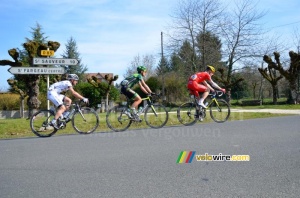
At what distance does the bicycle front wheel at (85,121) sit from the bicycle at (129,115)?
466 mm

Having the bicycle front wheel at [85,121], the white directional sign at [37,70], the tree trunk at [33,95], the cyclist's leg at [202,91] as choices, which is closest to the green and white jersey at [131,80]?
the bicycle front wheel at [85,121]

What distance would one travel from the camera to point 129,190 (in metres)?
3.73

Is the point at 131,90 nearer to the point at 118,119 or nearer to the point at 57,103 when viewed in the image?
the point at 118,119

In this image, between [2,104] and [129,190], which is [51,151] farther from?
[2,104]

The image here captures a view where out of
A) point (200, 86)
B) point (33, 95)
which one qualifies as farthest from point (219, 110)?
point (33, 95)

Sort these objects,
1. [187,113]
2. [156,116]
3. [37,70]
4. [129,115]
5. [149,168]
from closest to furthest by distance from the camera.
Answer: [149,168] < [129,115] < [156,116] < [187,113] < [37,70]

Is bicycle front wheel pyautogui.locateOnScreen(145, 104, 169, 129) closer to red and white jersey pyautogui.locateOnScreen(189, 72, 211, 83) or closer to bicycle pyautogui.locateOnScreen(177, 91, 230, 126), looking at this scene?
bicycle pyautogui.locateOnScreen(177, 91, 230, 126)

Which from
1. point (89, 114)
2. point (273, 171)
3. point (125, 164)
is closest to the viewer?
point (273, 171)

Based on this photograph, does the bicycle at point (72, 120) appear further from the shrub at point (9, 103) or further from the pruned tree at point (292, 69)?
the pruned tree at point (292, 69)

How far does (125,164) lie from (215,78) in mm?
23780

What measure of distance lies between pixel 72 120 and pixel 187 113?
149 inches

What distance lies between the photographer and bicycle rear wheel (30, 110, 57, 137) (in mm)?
8406

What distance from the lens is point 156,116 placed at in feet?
30.5

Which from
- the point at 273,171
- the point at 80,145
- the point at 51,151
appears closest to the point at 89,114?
the point at 80,145
